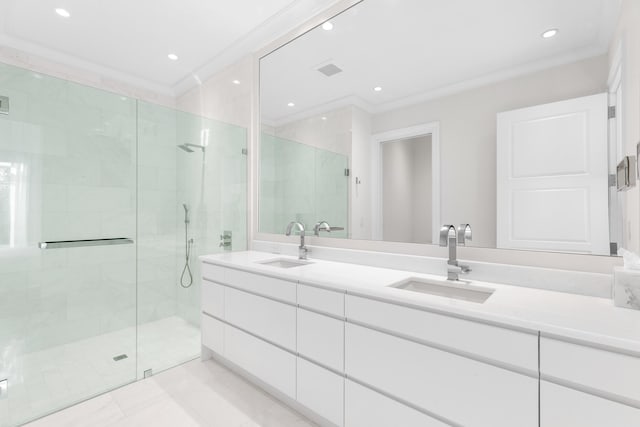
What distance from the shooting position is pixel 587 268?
1255mm

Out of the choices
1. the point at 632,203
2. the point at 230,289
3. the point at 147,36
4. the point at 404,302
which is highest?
the point at 147,36

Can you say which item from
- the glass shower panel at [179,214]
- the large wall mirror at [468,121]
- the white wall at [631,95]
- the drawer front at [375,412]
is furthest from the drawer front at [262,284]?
the white wall at [631,95]

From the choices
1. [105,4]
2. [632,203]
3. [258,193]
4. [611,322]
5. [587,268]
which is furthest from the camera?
[258,193]

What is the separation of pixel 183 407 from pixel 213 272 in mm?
815

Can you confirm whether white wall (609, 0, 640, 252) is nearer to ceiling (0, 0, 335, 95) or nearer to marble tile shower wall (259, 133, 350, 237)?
marble tile shower wall (259, 133, 350, 237)

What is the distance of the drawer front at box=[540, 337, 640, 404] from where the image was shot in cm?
78

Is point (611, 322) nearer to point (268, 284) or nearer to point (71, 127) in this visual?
point (268, 284)

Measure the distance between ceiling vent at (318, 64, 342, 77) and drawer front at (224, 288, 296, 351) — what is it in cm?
164

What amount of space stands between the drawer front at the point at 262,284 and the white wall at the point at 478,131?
0.95 m

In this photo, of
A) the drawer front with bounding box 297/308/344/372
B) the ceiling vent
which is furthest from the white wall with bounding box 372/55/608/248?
the drawer front with bounding box 297/308/344/372

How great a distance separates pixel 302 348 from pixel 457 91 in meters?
1.59

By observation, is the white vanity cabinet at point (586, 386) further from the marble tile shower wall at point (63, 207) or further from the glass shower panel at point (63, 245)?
the marble tile shower wall at point (63, 207)

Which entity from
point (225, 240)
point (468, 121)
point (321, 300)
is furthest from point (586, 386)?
point (225, 240)

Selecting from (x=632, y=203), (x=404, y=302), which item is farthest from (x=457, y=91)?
(x=404, y=302)
